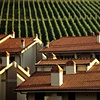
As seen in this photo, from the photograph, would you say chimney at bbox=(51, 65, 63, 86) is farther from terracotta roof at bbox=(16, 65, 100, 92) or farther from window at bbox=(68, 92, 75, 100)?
window at bbox=(68, 92, 75, 100)

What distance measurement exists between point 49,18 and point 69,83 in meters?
72.7

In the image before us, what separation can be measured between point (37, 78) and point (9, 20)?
68654 millimetres

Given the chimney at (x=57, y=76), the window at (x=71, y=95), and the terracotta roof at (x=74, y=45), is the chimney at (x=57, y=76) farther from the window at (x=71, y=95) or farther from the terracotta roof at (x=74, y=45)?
the terracotta roof at (x=74, y=45)

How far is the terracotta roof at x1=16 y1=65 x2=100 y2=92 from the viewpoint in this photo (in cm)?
3145

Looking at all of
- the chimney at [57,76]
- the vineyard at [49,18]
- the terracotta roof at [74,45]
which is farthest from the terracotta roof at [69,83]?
the vineyard at [49,18]

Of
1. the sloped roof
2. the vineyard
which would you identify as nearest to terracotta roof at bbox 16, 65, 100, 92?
the sloped roof

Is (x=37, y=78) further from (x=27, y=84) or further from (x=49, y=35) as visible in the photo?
(x=49, y=35)

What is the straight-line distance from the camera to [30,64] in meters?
61.7

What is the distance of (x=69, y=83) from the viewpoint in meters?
32.6

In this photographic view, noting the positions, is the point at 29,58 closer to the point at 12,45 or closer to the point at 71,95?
the point at 12,45

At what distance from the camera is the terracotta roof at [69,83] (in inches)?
1238

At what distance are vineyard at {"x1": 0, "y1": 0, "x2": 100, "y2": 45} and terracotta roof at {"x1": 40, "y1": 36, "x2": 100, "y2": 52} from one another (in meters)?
19.9

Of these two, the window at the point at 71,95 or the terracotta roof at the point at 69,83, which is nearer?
the terracotta roof at the point at 69,83

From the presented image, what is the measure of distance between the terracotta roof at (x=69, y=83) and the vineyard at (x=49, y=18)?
48341mm
